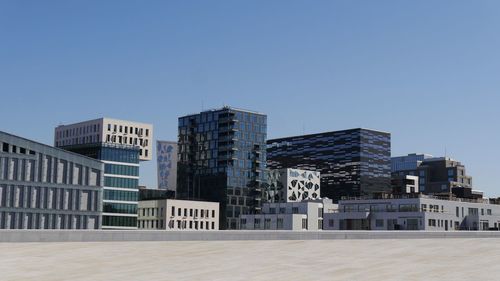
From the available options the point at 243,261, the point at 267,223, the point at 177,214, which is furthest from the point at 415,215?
the point at 243,261

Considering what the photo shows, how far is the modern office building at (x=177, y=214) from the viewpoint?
167500 mm

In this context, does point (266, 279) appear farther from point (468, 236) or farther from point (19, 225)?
point (19, 225)

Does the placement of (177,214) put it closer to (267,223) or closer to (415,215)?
(267,223)

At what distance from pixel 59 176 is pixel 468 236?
75.9 metres

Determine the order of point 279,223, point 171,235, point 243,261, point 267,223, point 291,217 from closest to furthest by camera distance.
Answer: point 243,261 < point 171,235 < point 291,217 < point 279,223 < point 267,223

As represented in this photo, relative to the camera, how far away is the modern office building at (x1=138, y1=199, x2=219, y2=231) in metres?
168

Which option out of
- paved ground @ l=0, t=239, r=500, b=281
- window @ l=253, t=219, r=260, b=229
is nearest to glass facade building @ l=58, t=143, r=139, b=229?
window @ l=253, t=219, r=260, b=229

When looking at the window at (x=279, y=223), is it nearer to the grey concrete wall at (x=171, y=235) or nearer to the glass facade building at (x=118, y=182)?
the glass facade building at (x=118, y=182)

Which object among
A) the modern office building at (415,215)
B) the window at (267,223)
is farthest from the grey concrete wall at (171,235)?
the window at (267,223)

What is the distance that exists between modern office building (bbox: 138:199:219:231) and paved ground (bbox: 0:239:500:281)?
415 ft

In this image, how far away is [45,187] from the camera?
108625 millimetres

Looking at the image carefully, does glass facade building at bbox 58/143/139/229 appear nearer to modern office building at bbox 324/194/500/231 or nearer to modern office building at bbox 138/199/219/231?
modern office building at bbox 138/199/219/231

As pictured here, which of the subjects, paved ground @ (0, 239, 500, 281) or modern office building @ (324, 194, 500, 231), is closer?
paved ground @ (0, 239, 500, 281)

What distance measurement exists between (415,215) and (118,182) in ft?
225
